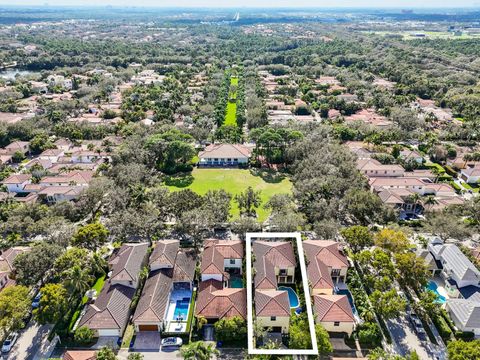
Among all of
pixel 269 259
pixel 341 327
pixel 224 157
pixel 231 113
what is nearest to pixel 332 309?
pixel 341 327

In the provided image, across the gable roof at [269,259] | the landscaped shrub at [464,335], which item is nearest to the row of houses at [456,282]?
the landscaped shrub at [464,335]

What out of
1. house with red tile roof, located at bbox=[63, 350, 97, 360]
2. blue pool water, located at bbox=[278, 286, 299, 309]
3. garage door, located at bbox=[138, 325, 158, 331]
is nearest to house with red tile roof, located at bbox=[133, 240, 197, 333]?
garage door, located at bbox=[138, 325, 158, 331]

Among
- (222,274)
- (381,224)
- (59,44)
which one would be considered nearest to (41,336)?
(222,274)

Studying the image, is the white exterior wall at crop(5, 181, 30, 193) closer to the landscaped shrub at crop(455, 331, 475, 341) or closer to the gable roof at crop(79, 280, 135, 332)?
the gable roof at crop(79, 280, 135, 332)

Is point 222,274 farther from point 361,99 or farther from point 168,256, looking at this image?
point 361,99

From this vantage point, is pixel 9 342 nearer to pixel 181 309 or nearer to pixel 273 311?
pixel 181 309

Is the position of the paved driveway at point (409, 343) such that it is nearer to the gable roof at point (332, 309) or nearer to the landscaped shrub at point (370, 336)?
the landscaped shrub at point (370, 336)
